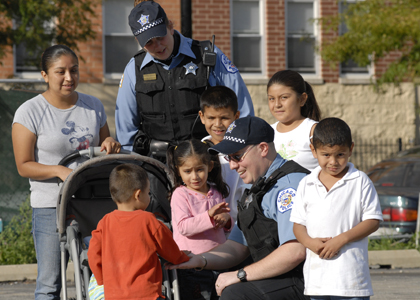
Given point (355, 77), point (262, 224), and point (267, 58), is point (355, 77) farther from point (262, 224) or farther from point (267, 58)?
point (262, 224)

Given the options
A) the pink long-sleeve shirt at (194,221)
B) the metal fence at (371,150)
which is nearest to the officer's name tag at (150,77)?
the pink long-sleeve shirt at (194,221)

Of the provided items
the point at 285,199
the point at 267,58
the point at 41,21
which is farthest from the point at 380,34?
the point at 285,199

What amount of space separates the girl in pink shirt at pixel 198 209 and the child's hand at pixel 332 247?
729 millimetres

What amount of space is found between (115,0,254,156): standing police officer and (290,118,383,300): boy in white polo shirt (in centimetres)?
163

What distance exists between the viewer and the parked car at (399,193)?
27.8 ft

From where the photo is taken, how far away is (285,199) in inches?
137

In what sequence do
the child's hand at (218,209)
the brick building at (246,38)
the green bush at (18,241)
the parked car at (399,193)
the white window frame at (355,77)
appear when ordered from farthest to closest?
the white window frame at (355,77), the brick building at (246,38), the parked car at (399,193), the green bush at (18,241), the child's hand at (218,209)

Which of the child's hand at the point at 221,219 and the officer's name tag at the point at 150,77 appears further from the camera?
the officer's name tag at the point at 150,77

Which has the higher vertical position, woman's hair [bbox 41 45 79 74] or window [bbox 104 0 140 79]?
window [bbox 104 0 140 79]

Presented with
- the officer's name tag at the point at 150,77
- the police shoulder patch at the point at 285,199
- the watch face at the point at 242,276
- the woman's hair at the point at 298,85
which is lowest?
the watch face at the point at 242,276

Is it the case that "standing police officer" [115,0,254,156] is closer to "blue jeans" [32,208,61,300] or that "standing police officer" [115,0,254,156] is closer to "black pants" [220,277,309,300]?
"blue jeans" [32,208,61,300]

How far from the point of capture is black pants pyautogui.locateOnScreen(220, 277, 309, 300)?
11.3 feet

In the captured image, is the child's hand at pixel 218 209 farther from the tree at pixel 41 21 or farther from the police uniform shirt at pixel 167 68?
the tree at pixel 41 21

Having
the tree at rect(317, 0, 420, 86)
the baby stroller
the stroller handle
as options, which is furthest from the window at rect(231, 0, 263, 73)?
the stroller handle
